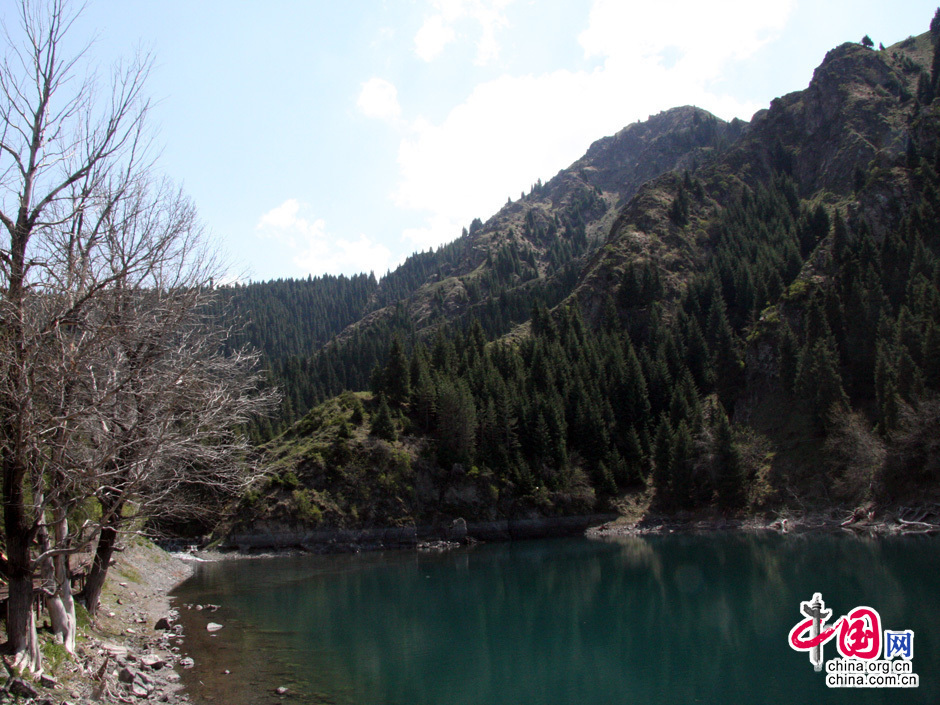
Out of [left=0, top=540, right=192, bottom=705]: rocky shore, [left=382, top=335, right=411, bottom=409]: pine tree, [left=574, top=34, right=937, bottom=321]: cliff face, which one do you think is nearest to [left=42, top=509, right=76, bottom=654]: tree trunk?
[left=0, top=540, right=192, bottom=705]: rocky shore

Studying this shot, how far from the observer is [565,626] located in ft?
103

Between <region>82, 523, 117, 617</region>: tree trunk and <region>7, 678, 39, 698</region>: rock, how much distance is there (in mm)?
8000

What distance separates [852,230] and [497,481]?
78596mm

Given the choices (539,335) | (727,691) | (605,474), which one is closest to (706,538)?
(605,474)

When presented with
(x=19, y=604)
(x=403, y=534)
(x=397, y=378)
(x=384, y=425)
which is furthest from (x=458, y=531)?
(x=19, y=604)

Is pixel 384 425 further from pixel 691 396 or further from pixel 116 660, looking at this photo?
pixel 116 660

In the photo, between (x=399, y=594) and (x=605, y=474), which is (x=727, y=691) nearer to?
(x=399, y=594)

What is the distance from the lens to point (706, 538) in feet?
210

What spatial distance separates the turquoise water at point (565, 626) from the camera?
2095 cm

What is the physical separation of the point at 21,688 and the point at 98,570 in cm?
914

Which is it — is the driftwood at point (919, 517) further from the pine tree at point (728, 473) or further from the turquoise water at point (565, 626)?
the pine tree at point (728, 473)

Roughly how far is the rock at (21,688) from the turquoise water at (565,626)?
6467 mm

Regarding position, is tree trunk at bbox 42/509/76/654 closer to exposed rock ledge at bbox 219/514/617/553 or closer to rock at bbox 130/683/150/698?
rock at bbox 130/683/150/698

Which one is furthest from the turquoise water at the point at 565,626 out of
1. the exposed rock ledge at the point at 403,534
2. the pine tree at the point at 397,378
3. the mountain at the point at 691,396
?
the pine tree at the point at 397,378
